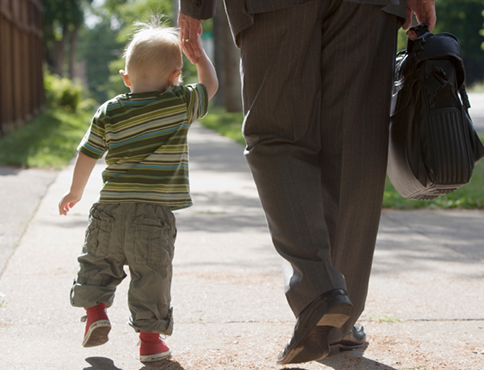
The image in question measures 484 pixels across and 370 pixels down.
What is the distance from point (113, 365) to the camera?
7.80ft

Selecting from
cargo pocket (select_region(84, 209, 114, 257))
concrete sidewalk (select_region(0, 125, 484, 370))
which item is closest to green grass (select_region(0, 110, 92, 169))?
concrete sidewalk (select_region(0, 125, 484, 370))

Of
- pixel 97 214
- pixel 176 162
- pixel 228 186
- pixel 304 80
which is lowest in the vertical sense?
pixel 228 186

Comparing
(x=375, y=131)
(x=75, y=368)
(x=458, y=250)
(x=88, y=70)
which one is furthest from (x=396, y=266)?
(x=88, y=70)

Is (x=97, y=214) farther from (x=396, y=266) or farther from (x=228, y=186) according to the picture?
(x=228, y=186)

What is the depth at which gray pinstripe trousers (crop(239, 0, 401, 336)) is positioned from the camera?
2131mm

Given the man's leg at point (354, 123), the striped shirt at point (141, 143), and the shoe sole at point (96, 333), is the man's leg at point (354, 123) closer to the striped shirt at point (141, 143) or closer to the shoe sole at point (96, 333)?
the striped shirt at point (141, 143)

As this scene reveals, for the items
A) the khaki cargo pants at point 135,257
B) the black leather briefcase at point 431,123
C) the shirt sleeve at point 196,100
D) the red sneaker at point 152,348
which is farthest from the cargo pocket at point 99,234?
the black leather briefcase at point 431,123

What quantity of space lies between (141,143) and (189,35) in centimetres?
43

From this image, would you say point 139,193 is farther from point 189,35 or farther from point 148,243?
point 189,35

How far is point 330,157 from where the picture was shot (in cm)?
223

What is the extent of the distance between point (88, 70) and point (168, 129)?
97.9m

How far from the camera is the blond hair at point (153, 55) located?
2.41m

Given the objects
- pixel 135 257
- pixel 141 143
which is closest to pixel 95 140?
pixel 141 143

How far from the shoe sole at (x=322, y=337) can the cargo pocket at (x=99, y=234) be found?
77 centimetres
